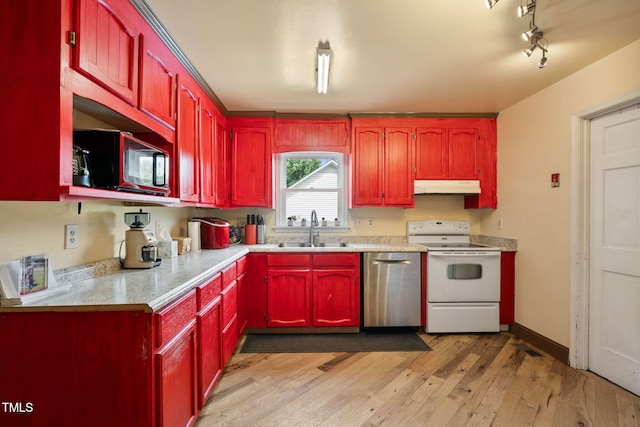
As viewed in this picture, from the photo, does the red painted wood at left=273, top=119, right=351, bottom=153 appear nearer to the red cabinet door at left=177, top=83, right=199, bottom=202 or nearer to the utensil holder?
the utensil holder

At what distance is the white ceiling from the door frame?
538 millimetres

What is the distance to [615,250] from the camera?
6.67 feet

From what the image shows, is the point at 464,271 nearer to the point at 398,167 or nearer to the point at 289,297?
the point at 398,167

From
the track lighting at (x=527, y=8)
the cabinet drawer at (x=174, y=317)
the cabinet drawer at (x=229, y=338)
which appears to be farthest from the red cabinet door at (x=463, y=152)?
the cabinet drawer at (x=174, y=317)

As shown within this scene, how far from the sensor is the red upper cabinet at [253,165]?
3127mm

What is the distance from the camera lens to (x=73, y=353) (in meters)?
1.10

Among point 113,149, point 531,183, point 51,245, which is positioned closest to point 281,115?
point 113,149

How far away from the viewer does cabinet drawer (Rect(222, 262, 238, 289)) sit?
2105 millimetres

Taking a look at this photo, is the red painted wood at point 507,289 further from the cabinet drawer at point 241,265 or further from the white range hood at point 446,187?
the cabinet drawer at point 241,265

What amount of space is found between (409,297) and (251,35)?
2638 mm

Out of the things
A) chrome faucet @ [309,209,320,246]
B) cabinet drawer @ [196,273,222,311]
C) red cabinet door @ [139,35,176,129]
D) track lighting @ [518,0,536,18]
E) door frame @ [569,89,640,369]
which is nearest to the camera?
track lighting @ [518,0,536,18]

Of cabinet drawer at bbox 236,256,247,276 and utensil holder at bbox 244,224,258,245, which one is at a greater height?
utensil holder at bbox 244,224,258,245

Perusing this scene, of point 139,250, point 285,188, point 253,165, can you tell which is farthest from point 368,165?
point 139,250

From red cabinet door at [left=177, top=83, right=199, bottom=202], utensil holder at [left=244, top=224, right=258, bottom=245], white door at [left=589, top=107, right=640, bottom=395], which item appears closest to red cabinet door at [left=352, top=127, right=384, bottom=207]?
utensil holder at [left=244, top=224, right=258, bottom=245]
